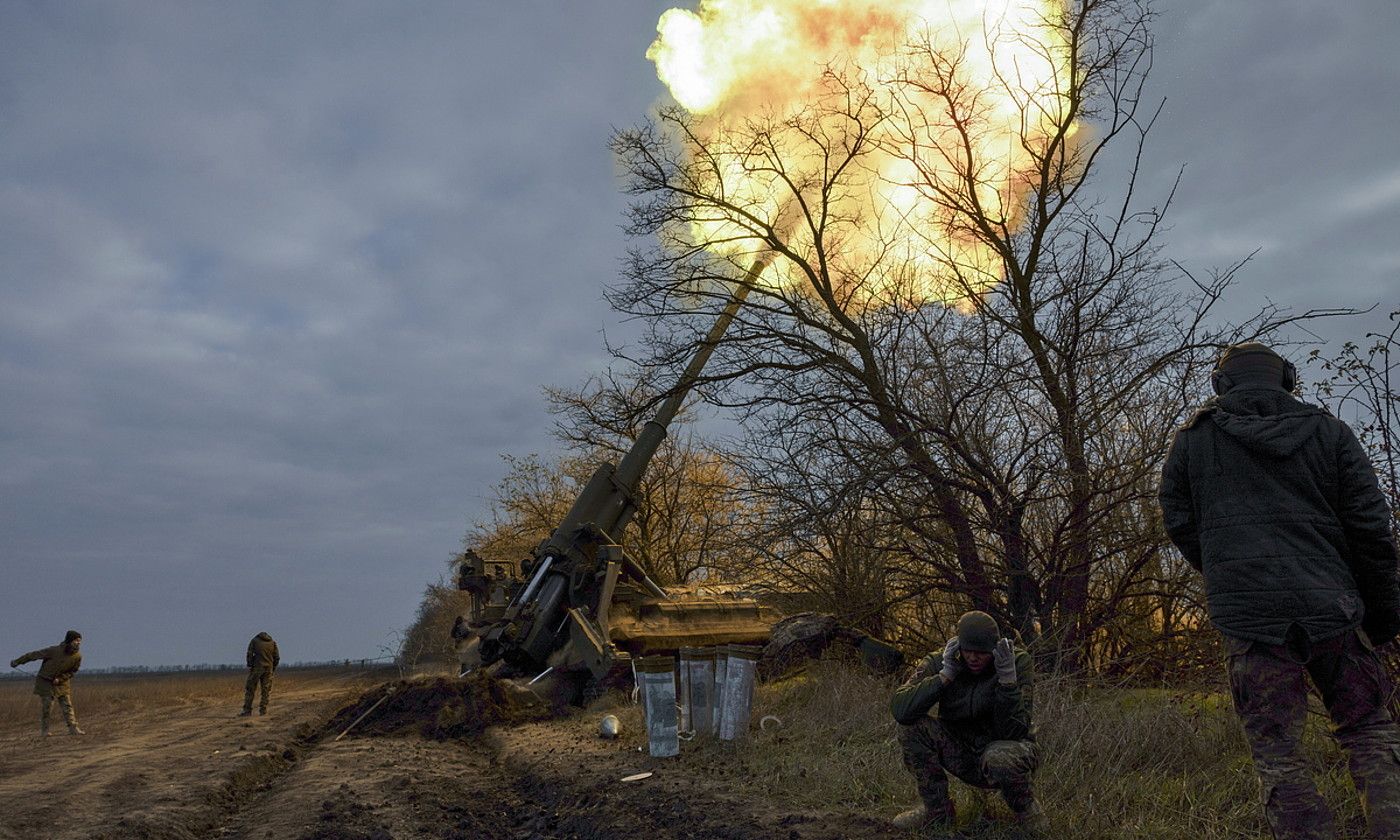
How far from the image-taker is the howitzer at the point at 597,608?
640 inches

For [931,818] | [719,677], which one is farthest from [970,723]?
[719,677]

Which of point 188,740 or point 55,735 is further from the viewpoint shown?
point 55,735

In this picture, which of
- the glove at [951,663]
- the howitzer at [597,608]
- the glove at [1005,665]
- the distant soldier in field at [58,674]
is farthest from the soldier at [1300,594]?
the distant soldier in field at [58,674]

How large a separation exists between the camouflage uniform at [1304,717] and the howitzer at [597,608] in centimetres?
1131

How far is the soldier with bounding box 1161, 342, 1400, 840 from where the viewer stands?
4215mm

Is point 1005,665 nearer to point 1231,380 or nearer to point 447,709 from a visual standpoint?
point 1231,380

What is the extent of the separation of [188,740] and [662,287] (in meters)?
9.52

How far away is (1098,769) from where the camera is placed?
6129 millimetres

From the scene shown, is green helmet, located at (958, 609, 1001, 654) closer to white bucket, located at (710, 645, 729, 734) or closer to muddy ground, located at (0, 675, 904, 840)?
muddy ground, located at (0, 675, 904, 840)

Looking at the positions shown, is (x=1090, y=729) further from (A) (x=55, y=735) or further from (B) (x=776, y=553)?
(A) (x=55, y=735)

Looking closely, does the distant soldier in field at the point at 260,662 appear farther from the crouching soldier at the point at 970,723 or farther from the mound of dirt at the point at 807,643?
the crouching soldier at the point at 970,723

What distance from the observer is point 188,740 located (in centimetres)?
1458

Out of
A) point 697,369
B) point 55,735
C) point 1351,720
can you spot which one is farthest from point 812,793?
point 55,735

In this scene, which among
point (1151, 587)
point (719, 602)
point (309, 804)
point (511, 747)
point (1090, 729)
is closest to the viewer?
point (1090, 729)
